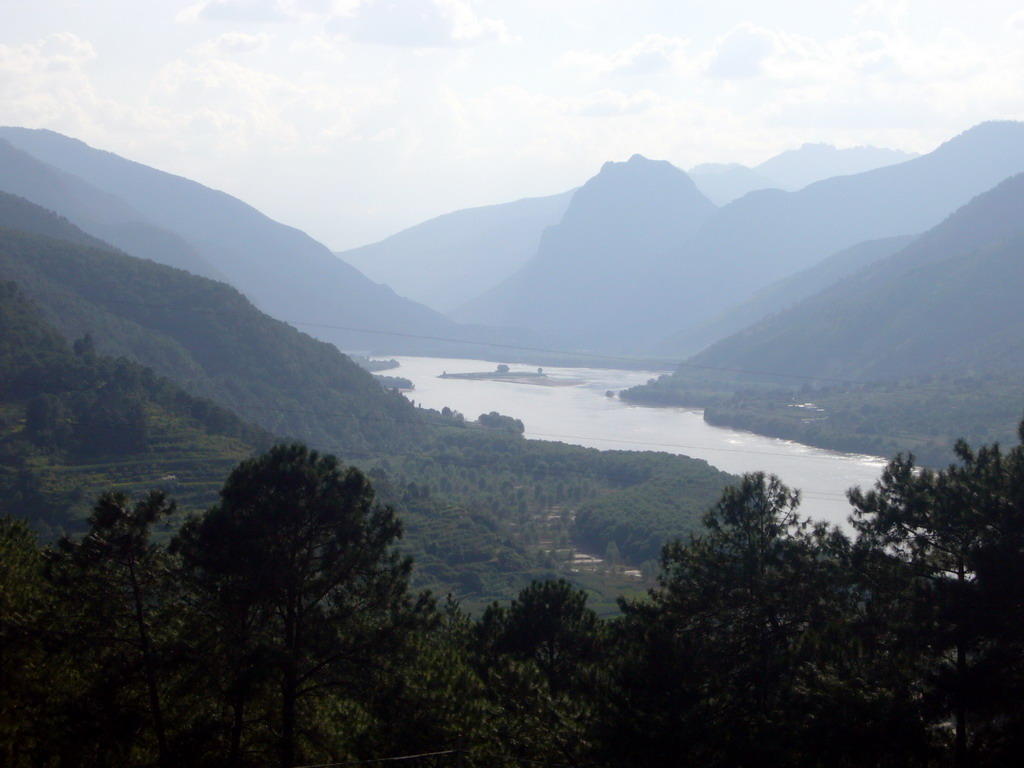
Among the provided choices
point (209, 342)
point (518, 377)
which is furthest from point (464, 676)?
point (518, 377)

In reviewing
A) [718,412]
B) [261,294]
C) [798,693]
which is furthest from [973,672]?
[261,294]

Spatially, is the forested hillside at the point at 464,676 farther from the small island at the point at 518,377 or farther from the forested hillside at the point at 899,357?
the small island at the point at 518,377

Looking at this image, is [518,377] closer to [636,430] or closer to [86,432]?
[636,430]

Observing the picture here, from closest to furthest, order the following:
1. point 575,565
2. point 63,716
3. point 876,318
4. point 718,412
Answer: point 63,716
point 575,565
point 718,412
point 876,318

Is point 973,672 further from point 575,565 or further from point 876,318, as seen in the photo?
point 876,318

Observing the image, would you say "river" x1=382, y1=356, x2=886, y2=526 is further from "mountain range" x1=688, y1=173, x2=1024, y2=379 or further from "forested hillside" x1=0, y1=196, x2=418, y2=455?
"mountain range" x1=688, y1=173, x2=1024, y2=379

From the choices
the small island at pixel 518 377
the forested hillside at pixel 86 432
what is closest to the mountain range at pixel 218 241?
the small island at pixel 518 377

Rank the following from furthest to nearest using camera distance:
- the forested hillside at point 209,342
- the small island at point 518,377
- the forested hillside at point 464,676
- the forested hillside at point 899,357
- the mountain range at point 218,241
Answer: the mountain range at point 218,241
the small island at point 518,377
the forested hillside at point 899,357
the forested hillside at point 209,342
the forested hillside at point 464,676
